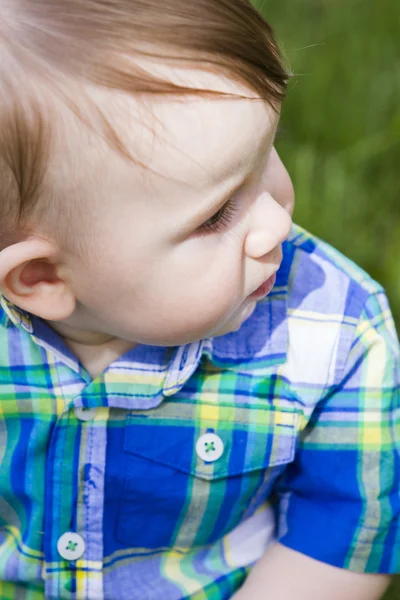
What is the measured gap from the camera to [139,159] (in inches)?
35.1

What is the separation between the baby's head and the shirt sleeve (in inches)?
9.2

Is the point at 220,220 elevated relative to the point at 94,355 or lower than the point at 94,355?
elevated

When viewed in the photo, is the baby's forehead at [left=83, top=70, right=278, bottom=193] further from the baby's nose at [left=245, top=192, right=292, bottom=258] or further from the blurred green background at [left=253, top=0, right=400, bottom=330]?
the blurred green background at [left=253, top=0, right=400, bottom=330]

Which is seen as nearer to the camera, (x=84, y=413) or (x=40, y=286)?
(x=40, y=286)

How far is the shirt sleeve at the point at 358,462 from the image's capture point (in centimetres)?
118

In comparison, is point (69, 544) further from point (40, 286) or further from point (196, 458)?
point (40, 286)

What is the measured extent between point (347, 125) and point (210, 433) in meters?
1.08

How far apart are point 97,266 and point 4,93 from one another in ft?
0.71

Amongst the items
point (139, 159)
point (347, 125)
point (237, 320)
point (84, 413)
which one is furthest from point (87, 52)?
point (347, 125)

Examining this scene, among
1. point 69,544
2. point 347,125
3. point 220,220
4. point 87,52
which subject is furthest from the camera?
point 347,125

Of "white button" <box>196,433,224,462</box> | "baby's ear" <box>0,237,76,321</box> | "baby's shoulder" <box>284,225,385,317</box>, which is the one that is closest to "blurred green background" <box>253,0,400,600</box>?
"baby's shoulder" <box>284,225,385,317</box>

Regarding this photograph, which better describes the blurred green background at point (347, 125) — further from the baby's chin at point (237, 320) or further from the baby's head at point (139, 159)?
the baby's head at point (139, 159)

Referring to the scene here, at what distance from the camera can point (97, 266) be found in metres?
0.98

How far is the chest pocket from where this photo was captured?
3.88 feet
